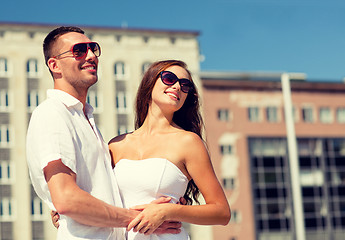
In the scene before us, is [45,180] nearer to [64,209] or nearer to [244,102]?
[64,209]

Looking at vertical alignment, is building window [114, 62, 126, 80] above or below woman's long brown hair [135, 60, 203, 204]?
above

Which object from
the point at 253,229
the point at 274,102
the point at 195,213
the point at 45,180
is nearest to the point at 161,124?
the point at 195,213

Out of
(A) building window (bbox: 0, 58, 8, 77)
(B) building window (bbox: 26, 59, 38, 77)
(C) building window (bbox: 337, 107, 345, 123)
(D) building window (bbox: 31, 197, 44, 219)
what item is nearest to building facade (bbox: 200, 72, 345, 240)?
(C) building window (bbox: 337, 107, 345, 123)

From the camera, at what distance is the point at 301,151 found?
68938 mm

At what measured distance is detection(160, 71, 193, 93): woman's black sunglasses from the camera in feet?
13.8

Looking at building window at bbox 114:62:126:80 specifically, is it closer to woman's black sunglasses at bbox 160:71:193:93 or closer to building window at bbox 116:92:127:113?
building window at bbox 116:92:127:113

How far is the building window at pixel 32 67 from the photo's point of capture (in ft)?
198

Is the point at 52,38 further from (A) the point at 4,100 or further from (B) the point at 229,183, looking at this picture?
(B) the point at 229,183

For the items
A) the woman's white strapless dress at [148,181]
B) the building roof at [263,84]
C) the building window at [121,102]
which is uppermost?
the building roof at [263,84]

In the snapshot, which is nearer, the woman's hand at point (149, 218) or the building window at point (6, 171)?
the woman's hand at point (149, 218)

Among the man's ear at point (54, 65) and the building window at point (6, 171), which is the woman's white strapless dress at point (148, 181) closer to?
the man's ear at point (54, 65)

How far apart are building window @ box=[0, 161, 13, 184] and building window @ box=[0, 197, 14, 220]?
5.61 ft

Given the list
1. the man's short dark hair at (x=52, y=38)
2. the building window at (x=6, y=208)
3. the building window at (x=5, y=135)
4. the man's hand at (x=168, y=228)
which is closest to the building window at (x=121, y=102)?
the building window at (x=5, y=135)

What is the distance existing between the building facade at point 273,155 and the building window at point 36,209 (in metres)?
16.1
